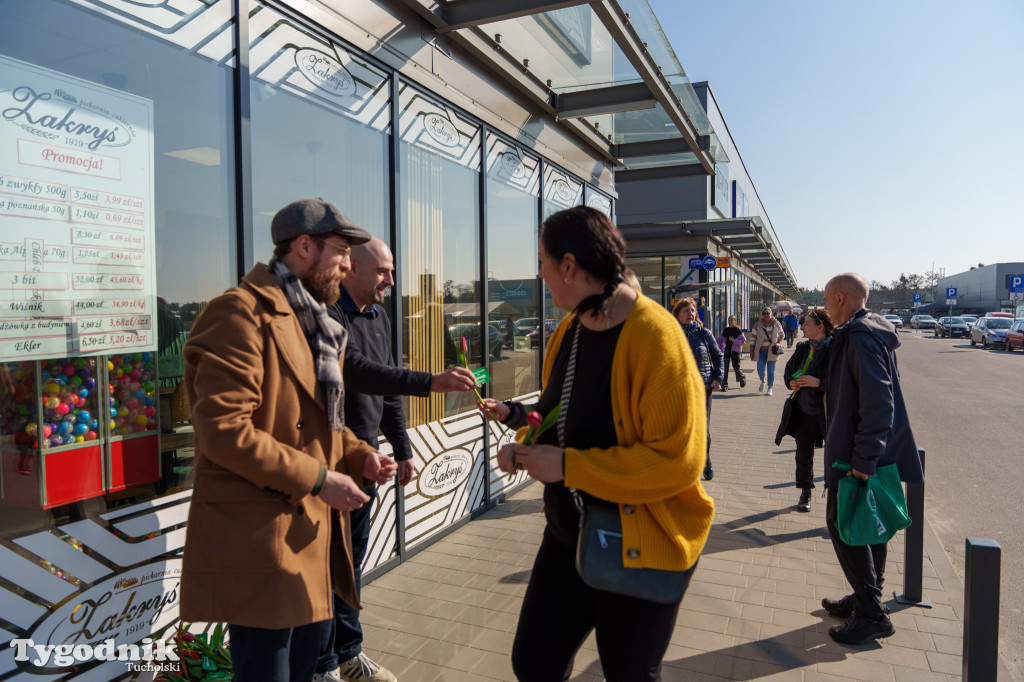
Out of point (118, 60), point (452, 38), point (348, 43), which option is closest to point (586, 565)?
point (118, 60)

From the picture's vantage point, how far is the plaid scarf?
206 centimetres

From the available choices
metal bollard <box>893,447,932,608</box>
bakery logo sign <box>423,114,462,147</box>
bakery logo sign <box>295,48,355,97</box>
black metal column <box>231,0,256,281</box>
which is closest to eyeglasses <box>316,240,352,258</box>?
black metal column <box>231,0,256,281</box>

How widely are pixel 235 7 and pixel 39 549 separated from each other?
2.62 metres

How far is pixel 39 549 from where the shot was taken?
2.36 meters

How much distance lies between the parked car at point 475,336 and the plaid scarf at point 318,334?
3333mm

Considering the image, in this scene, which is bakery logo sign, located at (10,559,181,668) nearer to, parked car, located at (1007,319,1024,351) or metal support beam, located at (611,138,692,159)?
metal support beam, located at (611,138,692,159)

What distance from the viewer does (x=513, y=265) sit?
667 centimetres

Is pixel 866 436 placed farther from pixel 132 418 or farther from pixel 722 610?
pixel 132 418

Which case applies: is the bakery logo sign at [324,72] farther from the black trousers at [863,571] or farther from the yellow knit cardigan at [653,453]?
the black trousers at [863,571]

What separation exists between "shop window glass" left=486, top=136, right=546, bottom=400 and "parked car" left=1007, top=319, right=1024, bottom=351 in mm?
30702

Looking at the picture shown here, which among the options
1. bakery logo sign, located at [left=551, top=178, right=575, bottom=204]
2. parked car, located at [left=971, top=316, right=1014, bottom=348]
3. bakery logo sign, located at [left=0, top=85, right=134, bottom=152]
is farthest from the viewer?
parked car, located at [left=971, top=316, right=1014, bottom=348]

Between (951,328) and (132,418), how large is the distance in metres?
53.3

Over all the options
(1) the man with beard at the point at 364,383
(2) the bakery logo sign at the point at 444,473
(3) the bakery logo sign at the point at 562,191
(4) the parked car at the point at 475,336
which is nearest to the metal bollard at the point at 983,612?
(1) the man with beard at the point at 364,383

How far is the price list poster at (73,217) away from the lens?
2.29 metres
